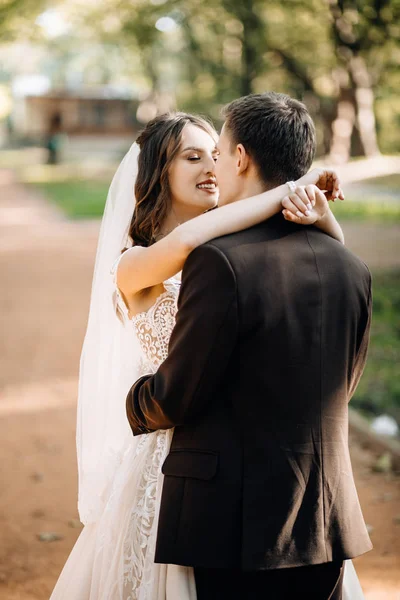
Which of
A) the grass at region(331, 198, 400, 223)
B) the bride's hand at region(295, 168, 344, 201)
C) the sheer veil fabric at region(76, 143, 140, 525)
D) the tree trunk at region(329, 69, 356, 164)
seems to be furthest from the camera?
the tree trunk at region(329, 69, 356, 164)

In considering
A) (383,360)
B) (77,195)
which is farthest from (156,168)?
(77,195)

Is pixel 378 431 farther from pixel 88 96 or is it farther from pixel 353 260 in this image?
→ pixel 88 96

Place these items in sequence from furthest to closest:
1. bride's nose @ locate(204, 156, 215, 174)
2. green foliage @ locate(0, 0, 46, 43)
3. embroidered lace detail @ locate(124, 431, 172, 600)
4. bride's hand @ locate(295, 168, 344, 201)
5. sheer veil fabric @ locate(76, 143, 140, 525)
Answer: green foliage @ locate(0, 0, 46, 43)
sheer veil fabric @ locate(76, 143, 140, 525)
bride's nose @ locate(204, 156, 215, 174)
embroidered lace detail @ locate(124, 431, 172, 600)
bride's hand @ locate(295, 168, 344, 201)

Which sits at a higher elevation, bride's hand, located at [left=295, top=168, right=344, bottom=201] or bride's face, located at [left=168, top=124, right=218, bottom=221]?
bride's face, located at [left=168, top=124, right=218, bottom=221]

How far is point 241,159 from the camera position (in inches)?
88.9

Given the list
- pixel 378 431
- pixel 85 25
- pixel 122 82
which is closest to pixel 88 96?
pixel 85 25

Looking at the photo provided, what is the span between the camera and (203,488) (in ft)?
7.33

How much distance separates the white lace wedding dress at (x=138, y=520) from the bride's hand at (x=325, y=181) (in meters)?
0.65

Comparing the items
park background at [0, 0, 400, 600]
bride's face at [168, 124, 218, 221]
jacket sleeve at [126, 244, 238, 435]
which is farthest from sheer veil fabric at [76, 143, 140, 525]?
jacket sleeve at [126, 244, 238, 435]

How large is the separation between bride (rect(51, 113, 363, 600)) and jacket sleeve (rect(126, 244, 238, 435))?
169 mm

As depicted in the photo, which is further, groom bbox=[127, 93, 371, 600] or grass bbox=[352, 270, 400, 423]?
grass bbox=[352, 270, 400, 423]

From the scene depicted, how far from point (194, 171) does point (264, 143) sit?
2.28 ft

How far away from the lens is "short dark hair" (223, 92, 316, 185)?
221 centimetres

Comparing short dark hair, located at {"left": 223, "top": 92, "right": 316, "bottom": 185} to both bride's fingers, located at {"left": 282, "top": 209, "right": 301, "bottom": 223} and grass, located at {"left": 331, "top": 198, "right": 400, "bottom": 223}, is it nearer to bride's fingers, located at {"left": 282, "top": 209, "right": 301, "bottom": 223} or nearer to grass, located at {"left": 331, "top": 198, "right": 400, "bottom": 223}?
bride's fingers, located at {"left": 282, "top": 209, "right": 301, "bottom": 223}
